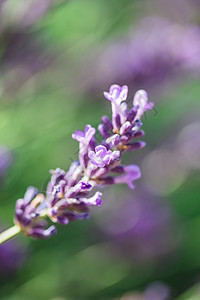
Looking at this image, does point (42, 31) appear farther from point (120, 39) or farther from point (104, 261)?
point (104, 261)

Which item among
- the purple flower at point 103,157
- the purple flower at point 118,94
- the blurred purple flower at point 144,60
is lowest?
the purple flower at point 103,157

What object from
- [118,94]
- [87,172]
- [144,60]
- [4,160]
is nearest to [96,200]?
[87,172]

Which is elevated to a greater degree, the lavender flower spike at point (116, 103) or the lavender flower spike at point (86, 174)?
the lavender flower spike at point (116, 103)

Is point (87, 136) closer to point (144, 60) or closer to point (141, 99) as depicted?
point (141, 99)

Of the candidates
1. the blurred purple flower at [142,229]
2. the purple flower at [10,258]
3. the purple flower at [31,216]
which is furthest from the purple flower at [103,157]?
the blurred purple flower at [142,229]

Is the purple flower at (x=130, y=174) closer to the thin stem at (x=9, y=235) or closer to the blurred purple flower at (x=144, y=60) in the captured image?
the thin stem at (x=9, y=235)

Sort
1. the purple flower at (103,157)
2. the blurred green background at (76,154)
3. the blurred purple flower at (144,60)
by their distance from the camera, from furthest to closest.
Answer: the blurred purple flower at (144,60)
the blurred green background at (76,154)
the purple flower at (103,157)

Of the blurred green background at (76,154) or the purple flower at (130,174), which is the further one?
the blurred green background at (76,154)

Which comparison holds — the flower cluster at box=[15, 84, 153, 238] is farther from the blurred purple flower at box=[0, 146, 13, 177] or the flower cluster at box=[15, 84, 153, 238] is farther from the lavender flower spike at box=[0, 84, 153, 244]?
the blurred purple flower at box=[0, 146, 13, 177]
